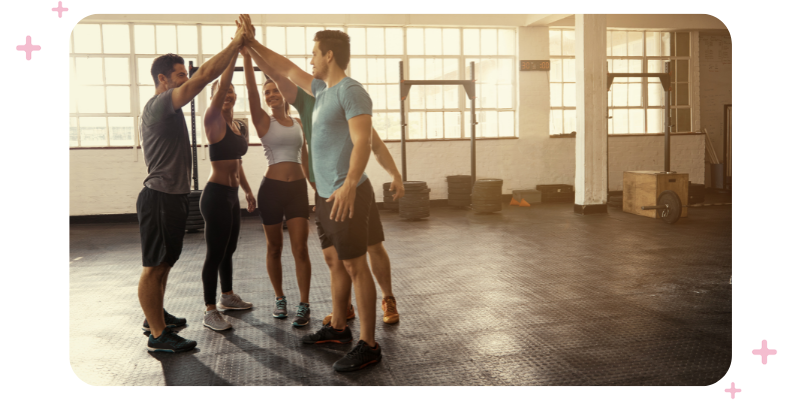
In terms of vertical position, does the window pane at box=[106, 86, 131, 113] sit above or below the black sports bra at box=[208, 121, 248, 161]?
above

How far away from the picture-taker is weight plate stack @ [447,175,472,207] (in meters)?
8.69

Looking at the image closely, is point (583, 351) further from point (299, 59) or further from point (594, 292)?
point (299, 59)

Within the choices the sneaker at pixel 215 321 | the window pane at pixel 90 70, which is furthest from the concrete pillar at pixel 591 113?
the window pane at pixel 90 70

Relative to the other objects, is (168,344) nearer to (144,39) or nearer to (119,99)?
(119,99)

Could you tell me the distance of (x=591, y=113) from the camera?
7.75m

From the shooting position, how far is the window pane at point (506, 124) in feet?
32.2

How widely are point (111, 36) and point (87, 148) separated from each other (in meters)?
1.72

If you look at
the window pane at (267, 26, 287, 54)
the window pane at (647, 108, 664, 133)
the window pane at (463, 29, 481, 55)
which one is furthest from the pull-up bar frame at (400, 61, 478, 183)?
the window pane at (647, 108, 664, 133)

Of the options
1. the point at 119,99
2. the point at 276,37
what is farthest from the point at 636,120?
the point at 119,99

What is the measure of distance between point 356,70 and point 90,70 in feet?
13.2

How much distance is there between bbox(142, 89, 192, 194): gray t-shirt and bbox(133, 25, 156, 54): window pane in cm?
678

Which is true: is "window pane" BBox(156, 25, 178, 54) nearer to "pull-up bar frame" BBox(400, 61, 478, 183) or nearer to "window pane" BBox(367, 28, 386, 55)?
"window pane" BBox(367, 28, 386, 55)

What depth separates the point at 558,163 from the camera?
9852 millimetres

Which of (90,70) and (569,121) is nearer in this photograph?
(90,70)
